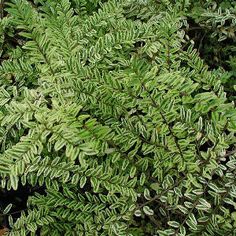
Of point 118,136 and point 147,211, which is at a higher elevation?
point 118,136

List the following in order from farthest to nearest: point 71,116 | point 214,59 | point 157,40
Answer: point 214,59 → point 157,40 → point 71,116

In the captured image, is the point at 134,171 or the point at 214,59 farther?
the point at 214,59

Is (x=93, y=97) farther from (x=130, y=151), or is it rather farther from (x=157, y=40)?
(x=157, y=40)

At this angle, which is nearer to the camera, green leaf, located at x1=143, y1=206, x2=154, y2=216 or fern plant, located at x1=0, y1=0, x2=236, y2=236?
fern plant, located at x1=0, y1=0, x2=236, y2=236

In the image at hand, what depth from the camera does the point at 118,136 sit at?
5.88 ft

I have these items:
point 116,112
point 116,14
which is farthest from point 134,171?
point 116,14

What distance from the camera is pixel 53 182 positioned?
188 centimetres

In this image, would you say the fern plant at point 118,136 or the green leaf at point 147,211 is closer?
the fern plant at point 118,136

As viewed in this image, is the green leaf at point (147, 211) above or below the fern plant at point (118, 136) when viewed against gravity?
below

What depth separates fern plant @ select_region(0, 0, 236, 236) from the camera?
1677mm

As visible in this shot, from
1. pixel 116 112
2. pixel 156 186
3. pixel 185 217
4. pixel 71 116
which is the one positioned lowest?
pixel 185 217

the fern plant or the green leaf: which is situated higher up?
the fern plant

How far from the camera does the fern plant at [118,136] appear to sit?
1.68 meters

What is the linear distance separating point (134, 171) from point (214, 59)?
798mm
